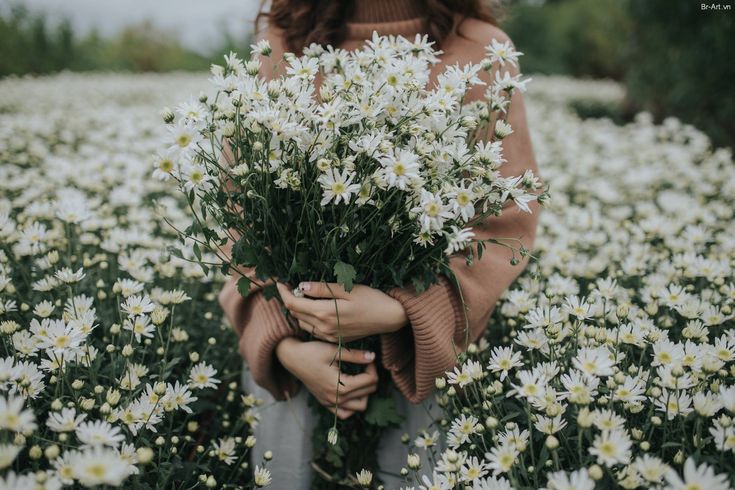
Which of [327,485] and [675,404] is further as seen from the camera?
[327,485]

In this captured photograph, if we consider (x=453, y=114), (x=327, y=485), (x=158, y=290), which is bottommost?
(x=327, y=485)

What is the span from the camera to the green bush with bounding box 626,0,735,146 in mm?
4855

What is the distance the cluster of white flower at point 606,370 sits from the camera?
105cm

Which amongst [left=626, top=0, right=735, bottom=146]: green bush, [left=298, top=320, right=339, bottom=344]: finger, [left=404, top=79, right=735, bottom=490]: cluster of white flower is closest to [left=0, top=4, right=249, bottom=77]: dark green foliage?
[left=626, top=0, right=735, bottom=146]: green bush

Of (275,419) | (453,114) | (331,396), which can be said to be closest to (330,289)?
(331,396)

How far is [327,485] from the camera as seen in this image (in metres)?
1.67

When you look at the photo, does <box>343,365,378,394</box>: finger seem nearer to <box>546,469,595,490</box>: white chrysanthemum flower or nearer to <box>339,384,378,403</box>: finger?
<box>339,384,378,403</box>: finger

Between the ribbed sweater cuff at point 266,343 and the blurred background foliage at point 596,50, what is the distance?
1.31m

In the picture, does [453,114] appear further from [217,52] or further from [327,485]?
[217,52]

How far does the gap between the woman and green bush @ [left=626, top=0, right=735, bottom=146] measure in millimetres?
4087

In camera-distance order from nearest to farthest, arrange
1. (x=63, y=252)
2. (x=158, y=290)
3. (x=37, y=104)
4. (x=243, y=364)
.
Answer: (x=158, y=290), (x=243, y=364), (x=63, y=252), (x=37, y=104)

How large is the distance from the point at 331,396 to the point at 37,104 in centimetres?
469

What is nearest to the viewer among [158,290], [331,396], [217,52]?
[331,396]

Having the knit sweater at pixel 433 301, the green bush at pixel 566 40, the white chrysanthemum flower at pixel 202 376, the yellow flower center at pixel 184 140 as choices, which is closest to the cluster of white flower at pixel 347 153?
the yellow flower center at pixel 184 140
